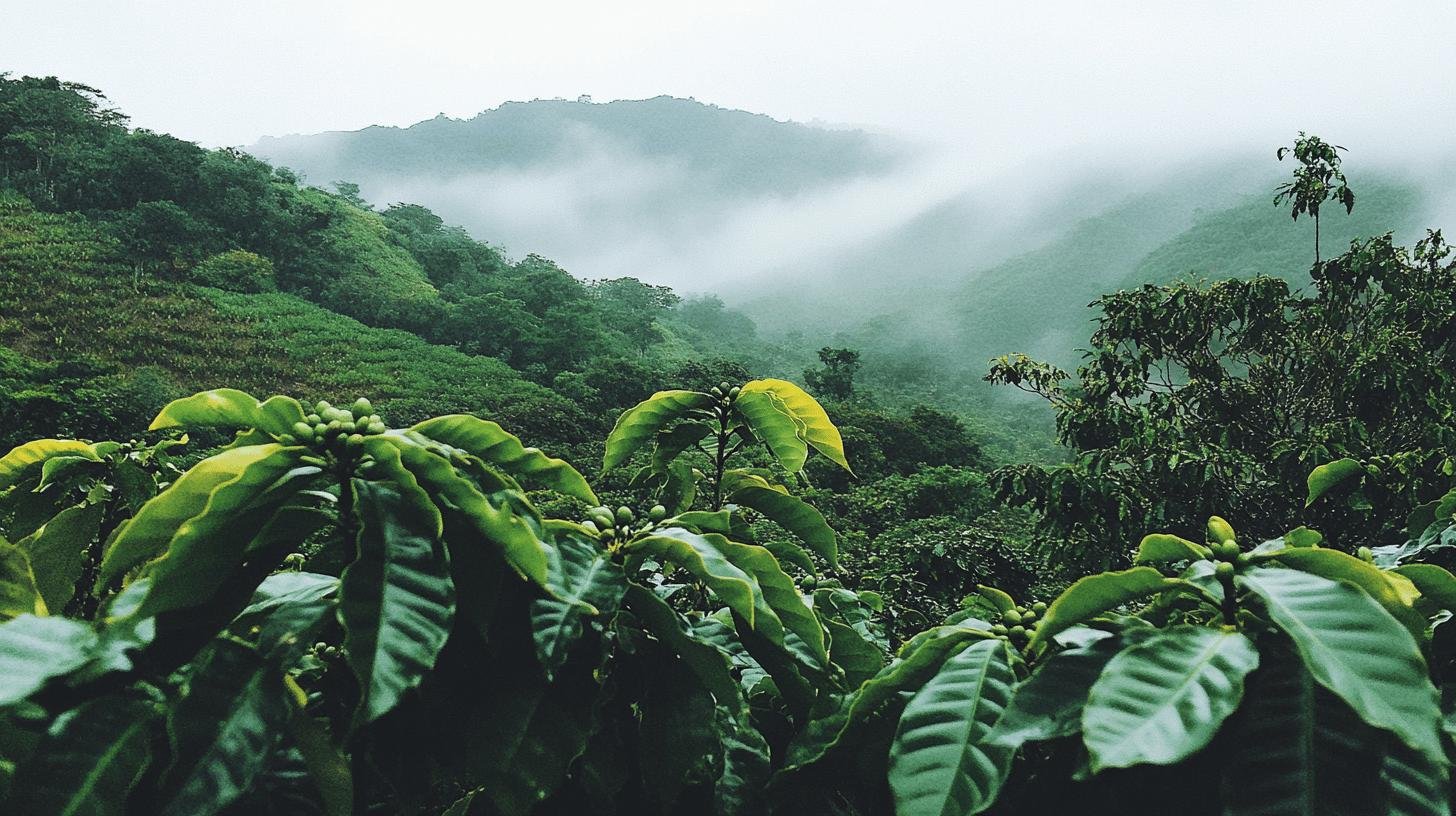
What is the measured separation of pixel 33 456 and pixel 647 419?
64 cm

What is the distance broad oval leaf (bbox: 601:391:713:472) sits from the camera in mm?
959

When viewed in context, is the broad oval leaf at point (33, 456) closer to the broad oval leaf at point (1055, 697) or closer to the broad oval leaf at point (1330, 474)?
the broad oval leaf at point (1055, 697)

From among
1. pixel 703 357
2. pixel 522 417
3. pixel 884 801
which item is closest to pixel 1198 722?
pixel 884 801

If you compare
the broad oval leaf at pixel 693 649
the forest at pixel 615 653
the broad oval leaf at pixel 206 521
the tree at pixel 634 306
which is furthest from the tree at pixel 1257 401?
the tree at pixel 634 306

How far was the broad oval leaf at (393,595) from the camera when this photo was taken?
47 centimetres

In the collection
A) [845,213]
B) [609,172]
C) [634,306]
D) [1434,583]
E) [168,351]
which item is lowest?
[634,306]

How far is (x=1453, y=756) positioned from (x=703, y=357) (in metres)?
27.9

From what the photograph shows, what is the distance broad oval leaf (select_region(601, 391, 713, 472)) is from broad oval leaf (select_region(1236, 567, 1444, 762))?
0.61 m

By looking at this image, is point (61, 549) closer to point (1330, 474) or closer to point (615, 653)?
point (615, 653)

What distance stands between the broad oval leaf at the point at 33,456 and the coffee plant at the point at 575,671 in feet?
0.33

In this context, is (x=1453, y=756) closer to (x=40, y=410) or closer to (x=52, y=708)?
(x=52, y=708)

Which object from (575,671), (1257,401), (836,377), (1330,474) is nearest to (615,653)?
(575,671)

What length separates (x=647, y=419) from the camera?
97 cm

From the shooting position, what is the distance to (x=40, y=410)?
11891 mm
